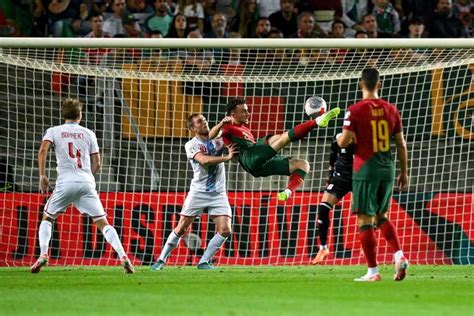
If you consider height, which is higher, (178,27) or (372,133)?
(178,27)

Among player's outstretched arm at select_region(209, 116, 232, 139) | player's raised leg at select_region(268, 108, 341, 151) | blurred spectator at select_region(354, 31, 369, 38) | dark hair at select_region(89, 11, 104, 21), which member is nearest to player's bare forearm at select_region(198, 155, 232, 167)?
player's outstretched arm at select_region(209, 116, 232, 139)

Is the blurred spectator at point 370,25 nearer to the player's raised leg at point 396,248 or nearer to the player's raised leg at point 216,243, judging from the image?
the player's raised leg at point 216,243

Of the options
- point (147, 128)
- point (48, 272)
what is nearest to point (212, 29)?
point (147, 128)

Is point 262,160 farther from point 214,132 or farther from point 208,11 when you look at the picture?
point 208,11

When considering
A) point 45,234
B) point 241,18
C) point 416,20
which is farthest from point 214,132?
point 416,20

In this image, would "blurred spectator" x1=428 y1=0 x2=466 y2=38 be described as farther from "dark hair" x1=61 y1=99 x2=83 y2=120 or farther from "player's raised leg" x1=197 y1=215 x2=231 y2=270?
"dark hair" x1=61 y1=99 x2=83 y2=120

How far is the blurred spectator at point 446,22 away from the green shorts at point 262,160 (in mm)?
6530

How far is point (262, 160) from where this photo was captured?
528 inches

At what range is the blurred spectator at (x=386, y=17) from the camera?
1948 cm

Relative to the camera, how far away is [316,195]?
16078mm

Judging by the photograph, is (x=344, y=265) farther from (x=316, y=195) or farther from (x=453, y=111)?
(x=453, y=111)

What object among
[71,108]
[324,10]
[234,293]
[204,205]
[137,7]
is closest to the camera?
[234,293]

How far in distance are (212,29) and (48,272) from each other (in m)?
6.74

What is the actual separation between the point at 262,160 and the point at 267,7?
6.68 meters
